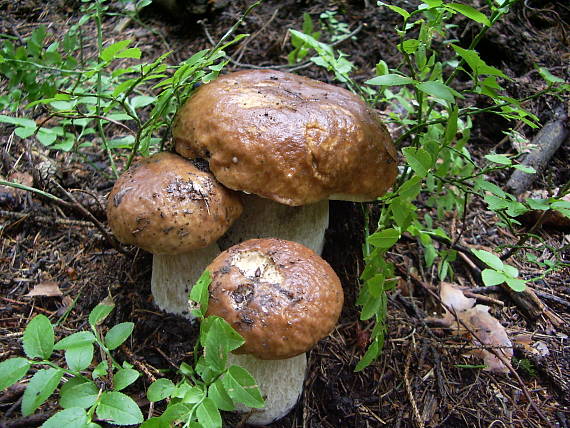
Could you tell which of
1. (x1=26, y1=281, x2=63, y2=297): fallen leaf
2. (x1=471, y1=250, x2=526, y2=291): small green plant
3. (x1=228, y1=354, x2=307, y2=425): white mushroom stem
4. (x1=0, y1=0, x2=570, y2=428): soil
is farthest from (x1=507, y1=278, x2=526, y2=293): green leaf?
(x1=26, y1=281, x2=63, y2=297): fallen leaf

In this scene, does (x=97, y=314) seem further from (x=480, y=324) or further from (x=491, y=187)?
(x=480, y=324)

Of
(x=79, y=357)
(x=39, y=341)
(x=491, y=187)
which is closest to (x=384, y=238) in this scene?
(x=491, y=187)

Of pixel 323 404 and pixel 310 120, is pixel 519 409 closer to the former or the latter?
pixel 323 404

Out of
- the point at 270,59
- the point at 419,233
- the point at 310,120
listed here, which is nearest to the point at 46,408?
the point at 310,120

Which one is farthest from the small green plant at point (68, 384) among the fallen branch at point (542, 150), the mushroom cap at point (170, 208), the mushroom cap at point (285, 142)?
the fallen branch at point (542, 150)

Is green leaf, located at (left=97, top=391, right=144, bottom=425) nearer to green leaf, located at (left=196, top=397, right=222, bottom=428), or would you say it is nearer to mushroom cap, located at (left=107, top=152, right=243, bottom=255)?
green leaf, located at (left=196, top=397, right=222, bottom=428)

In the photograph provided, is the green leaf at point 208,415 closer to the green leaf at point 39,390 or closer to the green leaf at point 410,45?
the green leaf at point 39,390
